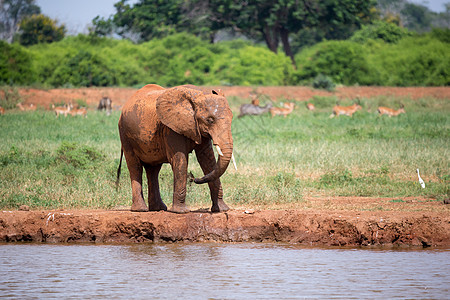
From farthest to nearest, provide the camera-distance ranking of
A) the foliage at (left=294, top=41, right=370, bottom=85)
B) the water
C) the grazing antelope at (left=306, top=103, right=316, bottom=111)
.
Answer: the foliage at (left=294, top=41, right=370, bottom=85)
the grazing antelope at (left=306, top=103, right=316, bottom=111)
the water

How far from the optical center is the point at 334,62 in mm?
39625

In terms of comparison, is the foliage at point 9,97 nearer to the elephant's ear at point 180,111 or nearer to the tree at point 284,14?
the tree at point 284,14

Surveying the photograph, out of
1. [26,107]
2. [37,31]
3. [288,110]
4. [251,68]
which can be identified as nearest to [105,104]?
[26,107]

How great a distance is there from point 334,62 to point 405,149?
22746 millimetres

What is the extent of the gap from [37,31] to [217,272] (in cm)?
4879

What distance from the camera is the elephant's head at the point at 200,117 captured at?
937 centimetres

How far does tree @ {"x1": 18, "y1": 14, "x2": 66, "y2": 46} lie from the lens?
53375 millimetres

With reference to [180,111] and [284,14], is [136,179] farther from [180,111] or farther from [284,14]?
[284,14]

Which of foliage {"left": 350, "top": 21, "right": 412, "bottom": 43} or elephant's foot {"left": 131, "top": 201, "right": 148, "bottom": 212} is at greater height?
foliage {"left": 350, "top": 21, "right": 412, "bottom": 43}

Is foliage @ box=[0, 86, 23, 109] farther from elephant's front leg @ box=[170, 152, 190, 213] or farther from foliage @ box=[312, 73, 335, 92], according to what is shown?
elephant's front leg @ box=[170, 152, 190, 213]

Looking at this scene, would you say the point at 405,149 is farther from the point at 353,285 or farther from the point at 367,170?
the point at 353,285

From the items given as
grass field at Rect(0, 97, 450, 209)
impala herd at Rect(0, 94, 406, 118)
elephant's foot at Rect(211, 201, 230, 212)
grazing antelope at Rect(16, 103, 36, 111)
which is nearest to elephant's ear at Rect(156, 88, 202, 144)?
elephant's foot at Rect(211, 201, 230, 212)

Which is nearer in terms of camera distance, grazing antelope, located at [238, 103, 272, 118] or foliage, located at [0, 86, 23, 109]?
grazing antelope, located at [238, 103, 272, 118]

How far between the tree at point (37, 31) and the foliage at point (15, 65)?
15691 mm
